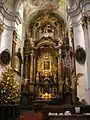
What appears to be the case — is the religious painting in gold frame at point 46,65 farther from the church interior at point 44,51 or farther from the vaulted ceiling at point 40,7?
the vaulted ceiling at point 40,7

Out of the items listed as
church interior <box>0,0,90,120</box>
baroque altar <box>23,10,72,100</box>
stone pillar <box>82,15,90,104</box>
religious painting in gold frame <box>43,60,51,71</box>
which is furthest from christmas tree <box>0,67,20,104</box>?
religious painting in gold frame <box>43,60,51,71</box>

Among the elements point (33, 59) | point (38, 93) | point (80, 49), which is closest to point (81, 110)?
point (80, 49)

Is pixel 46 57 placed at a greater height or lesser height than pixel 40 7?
lesser

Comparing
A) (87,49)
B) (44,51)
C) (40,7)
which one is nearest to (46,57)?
(44,51)

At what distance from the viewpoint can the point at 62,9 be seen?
1717cm

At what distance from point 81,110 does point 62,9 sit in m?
14.5

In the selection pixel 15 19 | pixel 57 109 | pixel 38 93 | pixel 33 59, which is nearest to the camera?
pixel 57 109

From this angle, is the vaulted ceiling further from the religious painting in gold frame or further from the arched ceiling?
the religious painting in gold frame

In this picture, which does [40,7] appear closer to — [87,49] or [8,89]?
[87,49]

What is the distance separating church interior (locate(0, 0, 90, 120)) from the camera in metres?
10.7

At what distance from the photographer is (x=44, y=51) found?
16641mm

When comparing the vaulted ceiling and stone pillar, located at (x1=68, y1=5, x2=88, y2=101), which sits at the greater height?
the vaulted ceiling

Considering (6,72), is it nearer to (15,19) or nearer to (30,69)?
(15,19)

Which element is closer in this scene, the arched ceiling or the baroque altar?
the baroque altar
